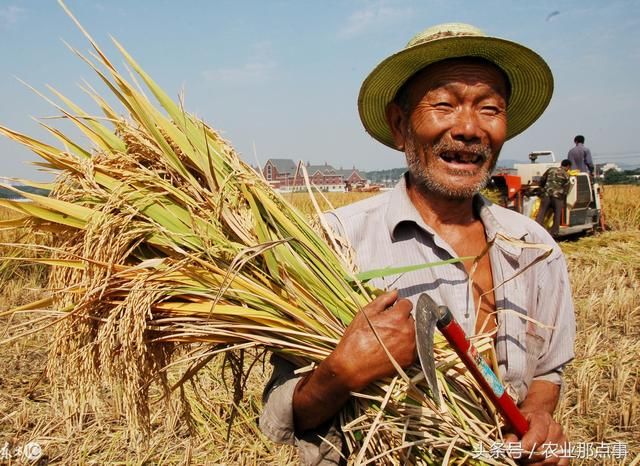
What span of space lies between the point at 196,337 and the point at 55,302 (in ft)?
1.27

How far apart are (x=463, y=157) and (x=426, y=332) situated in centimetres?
82

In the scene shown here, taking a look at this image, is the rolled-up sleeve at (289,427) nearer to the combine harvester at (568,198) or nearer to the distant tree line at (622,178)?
the combine harvester at (568,198)

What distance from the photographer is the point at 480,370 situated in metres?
1.20

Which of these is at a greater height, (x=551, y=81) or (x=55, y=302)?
(x=551, y=81)

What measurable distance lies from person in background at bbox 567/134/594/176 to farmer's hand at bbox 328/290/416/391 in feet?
35.1

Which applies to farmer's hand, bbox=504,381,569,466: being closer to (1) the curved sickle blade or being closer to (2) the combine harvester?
(1) the curved sickle blade

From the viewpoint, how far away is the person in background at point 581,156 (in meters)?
10.5

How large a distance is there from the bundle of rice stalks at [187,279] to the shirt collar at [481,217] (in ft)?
1.12

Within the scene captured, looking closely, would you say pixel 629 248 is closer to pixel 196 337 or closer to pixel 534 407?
pixel 534 407

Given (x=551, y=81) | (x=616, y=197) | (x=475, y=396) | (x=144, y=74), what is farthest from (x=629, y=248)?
(x=144, y=74)

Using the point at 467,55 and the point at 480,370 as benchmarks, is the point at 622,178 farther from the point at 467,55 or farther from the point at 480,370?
the point at 480,370

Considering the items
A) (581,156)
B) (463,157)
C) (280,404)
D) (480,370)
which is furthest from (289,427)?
(581,156)

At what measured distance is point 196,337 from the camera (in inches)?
54.4

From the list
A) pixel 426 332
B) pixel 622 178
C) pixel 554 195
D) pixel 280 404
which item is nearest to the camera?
pixel 426 332
